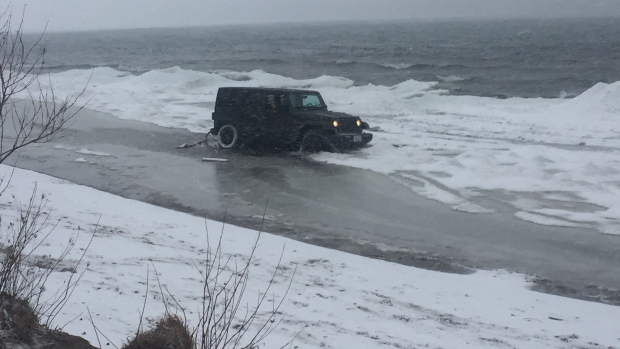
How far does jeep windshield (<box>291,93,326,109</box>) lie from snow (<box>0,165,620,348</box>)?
24.6ft

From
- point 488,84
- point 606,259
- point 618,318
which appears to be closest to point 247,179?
point 606,259

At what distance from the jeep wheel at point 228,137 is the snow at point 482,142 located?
2.60 meters

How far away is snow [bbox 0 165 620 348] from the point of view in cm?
560

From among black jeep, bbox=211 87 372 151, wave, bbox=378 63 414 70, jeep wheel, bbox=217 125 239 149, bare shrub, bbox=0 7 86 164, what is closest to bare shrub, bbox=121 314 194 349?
bare shrub, bbox=0 7 86 164

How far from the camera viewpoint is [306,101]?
1673cm

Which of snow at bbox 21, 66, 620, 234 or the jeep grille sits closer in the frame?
snow at bbox 21, 66, 620, 234

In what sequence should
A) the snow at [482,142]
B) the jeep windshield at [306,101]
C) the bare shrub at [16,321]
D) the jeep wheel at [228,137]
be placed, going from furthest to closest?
the jeep wheel at [228,137]
the jeep windshield at [306,101]
the snow at [482,142]
the bare shrub at [16,321]

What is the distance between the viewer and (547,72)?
160ft

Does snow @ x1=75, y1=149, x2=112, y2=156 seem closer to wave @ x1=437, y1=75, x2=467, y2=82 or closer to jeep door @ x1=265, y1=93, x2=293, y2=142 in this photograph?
jeep door @ x1=265, y1=93, x2=293, y2=142

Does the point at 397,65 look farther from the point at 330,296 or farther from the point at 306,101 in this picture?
the point at 330,296

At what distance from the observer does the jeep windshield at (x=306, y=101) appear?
54.0ft

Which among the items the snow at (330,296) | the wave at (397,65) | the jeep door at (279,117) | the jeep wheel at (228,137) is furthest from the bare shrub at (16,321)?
the wave at (397,65)

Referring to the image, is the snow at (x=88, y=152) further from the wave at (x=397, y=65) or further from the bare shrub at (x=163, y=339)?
the wave at (x=397, y=65)

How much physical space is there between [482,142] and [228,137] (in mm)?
7633
